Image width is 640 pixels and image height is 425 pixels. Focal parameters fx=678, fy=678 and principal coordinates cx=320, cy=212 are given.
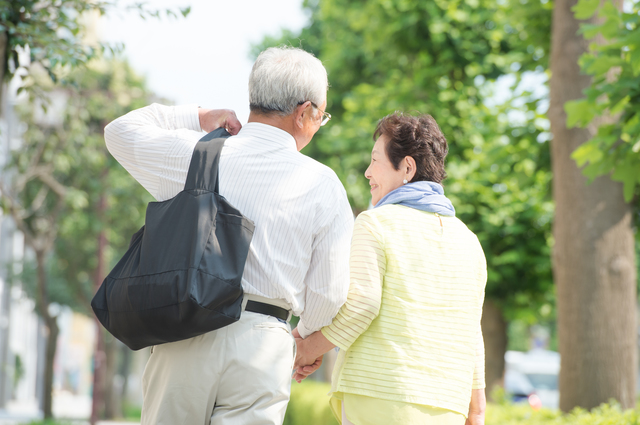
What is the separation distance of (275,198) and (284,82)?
38cm

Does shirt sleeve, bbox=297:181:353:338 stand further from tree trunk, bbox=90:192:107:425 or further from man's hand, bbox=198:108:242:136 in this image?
tree trunk, bbox=90:192:107:425

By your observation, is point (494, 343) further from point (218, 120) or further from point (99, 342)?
point (218, 120)

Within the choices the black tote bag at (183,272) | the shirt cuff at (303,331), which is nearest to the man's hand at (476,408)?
the shirt cuff at (303,331)

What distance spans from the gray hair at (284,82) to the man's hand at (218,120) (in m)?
0.11

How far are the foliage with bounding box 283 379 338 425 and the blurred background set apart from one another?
0.06 meters

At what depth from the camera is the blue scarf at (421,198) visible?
2.36 metres

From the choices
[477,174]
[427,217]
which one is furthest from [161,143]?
[477,174]

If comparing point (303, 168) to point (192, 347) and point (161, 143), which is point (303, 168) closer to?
point (161, 143)

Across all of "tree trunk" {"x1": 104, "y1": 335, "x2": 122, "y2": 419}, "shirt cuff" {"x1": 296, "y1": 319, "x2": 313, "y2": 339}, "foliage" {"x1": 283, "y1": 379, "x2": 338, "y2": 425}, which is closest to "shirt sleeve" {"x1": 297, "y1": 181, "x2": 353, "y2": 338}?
"shirt cuff" {"x1": 296, "y1": 319, "x2": 313, "y2": 339}

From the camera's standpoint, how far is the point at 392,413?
2145mm

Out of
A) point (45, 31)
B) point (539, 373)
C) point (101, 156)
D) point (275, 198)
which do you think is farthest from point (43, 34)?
point (539, 373)

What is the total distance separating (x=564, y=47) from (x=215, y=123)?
5427mm

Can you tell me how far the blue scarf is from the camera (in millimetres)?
2361

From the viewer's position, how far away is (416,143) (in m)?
2.45
